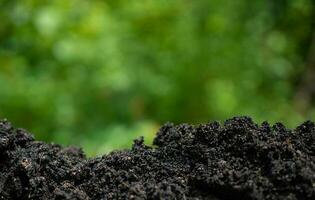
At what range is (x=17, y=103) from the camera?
3.68 m

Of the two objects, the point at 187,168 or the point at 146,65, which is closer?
the point at 187,168

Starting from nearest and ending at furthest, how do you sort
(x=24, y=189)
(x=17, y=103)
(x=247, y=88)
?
1. (x=24, y=189)
2. (x=17, y=103)
3. (x=247, y=88)

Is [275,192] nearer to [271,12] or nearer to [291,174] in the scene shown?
[291,174]

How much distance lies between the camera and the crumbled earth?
117 centimetres

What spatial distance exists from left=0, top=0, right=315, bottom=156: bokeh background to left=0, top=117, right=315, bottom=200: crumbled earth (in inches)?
64.6

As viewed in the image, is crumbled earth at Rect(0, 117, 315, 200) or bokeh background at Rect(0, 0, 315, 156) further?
bokeh background at Rect(0, 0, 315, 156)

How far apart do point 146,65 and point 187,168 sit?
3.52 meters

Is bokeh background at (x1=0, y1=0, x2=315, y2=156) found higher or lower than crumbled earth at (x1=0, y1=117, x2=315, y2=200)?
higher

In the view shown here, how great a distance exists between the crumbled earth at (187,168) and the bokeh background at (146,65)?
1.64 meters

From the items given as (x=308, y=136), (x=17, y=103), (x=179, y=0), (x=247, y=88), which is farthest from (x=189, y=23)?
(x=308, y=136)

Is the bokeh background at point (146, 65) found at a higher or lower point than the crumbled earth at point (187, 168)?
higher

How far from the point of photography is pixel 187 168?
132cm

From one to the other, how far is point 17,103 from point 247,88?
2.19 meters

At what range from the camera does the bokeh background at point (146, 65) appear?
3.78 m
